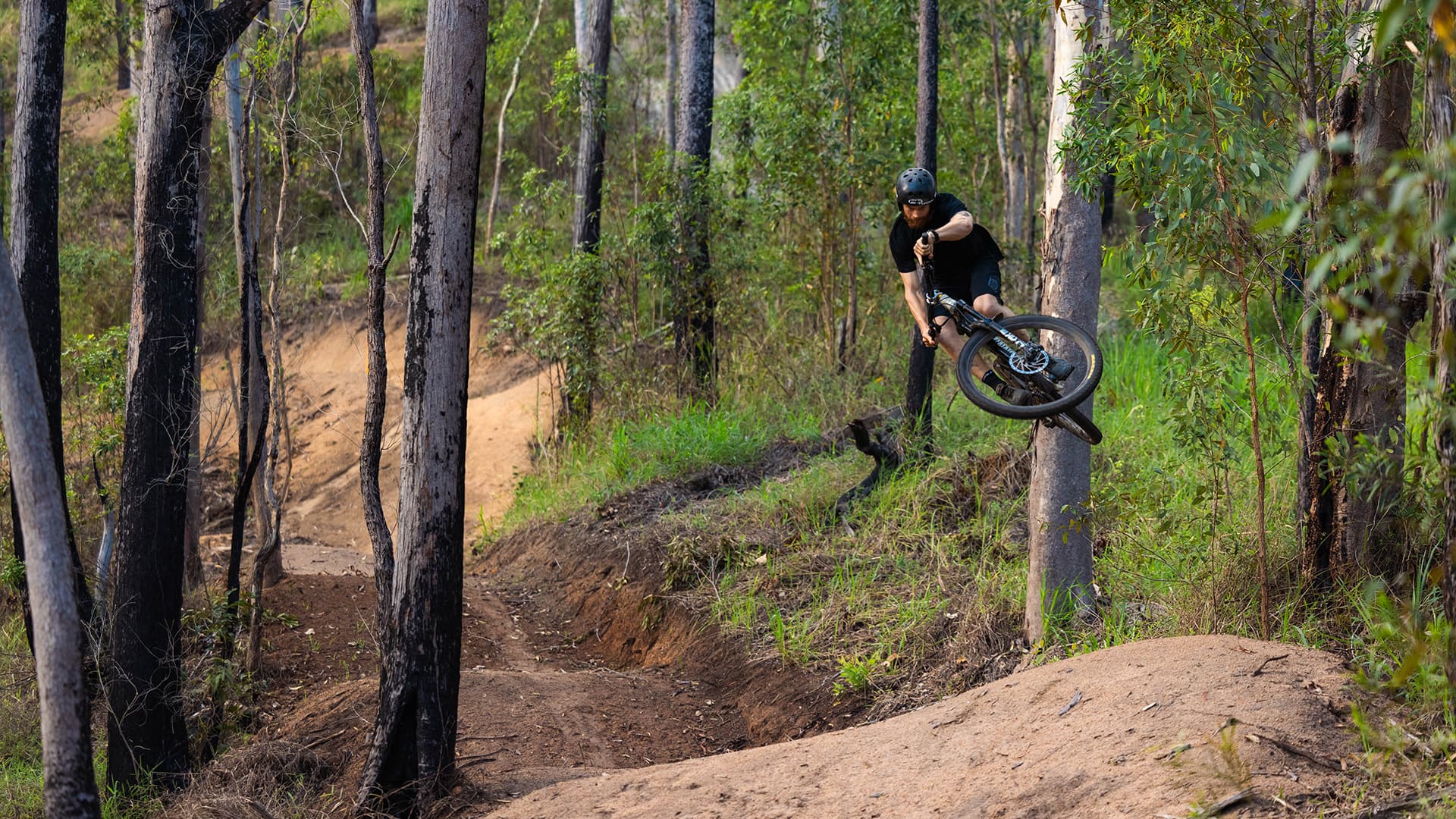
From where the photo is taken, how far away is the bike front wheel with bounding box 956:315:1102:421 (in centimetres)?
613

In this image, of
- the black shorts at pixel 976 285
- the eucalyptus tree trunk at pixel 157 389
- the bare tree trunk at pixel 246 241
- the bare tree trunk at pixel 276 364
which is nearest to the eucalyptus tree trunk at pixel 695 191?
the bare tree trunk at pixel 246 241

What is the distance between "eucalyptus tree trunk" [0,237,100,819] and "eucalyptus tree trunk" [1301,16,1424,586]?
18.6 feet

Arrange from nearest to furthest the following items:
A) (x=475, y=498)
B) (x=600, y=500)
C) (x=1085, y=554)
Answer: (x=1085, y=554), (x=600, y=500), (x=475, y=498)

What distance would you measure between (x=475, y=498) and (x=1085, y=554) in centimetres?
988

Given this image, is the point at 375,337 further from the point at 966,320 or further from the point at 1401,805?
the point at 1401,805

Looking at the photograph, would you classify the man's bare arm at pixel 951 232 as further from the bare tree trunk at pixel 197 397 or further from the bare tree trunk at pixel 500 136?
the bare tree trunk at pixel 500 136

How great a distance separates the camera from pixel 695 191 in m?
13.1

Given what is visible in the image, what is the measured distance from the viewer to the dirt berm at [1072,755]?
438 centimetres

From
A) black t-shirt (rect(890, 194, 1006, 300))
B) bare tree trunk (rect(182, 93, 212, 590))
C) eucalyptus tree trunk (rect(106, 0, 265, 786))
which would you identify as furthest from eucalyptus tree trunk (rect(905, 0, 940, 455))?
bare tree trunk (rect(182, 93, 212, 590))

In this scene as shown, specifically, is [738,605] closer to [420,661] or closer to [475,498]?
[420,661]

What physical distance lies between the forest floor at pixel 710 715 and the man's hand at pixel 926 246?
8.17 feet

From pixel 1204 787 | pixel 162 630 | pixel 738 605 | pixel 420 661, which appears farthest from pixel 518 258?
pixel 1204 787

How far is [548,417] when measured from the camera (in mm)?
15875

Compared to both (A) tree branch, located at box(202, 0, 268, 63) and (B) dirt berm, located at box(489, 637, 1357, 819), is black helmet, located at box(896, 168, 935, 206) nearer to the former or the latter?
(B) dirt berm, located at box(489, 637, 1357, 819)
